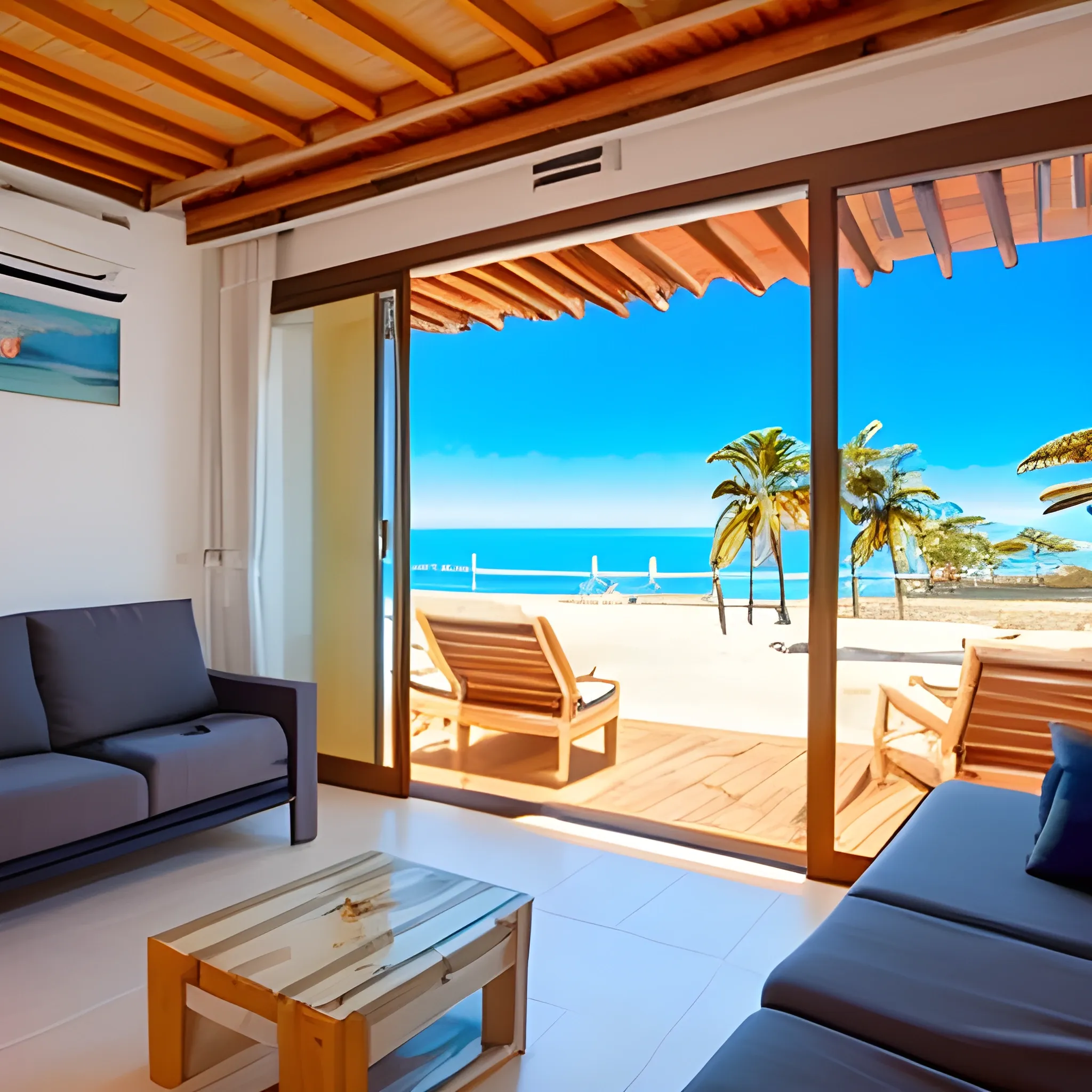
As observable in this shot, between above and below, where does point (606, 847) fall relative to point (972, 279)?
below

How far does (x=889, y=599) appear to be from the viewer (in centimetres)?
294

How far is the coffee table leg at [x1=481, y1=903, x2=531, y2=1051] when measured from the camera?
1.96 meters

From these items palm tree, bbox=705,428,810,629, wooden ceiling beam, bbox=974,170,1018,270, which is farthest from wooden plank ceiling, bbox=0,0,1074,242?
palm tree, bbox=705,428,810,629

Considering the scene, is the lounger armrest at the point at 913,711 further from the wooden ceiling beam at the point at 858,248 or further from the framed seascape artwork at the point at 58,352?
the framed seascape artwork at the point at 58,352

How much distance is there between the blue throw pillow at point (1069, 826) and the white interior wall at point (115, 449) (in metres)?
3.77

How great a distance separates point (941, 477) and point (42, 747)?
323cm

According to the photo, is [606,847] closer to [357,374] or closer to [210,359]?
[357,374]

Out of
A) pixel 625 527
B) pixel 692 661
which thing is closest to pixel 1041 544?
pixel 692 661

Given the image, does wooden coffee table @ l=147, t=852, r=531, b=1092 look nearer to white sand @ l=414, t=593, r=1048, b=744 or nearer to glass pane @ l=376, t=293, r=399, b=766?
glass pane @ l=376, t=293, r=399, b=766

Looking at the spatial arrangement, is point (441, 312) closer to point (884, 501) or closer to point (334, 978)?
point (884, 501)

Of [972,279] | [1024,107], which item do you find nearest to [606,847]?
[972,279]

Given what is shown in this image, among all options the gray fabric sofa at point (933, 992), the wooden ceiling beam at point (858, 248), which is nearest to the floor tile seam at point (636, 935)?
the gray fabric sofa at point (933, 992)

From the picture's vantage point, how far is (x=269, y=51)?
2.84m

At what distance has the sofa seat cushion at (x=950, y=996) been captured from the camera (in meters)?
1.22
